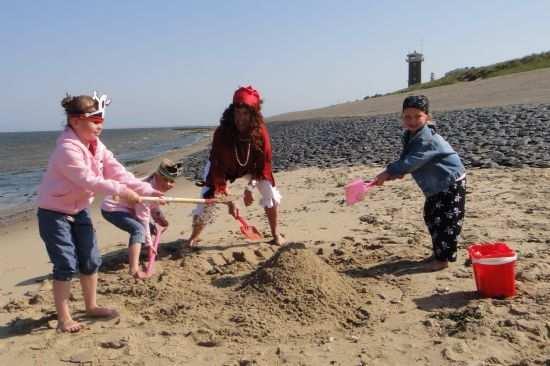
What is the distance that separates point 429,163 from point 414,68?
5248 centimetres

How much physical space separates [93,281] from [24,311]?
63cm

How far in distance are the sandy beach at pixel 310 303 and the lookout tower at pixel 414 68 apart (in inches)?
1973

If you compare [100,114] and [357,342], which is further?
[100,114]

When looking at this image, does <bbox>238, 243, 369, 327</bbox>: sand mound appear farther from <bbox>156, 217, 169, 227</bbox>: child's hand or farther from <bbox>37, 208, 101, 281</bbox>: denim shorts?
<bbox>156, 217, 169, 227</bbox>: child's hand

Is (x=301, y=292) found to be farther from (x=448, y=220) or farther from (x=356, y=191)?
(x=448, y=220)

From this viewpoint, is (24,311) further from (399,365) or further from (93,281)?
(399,365)

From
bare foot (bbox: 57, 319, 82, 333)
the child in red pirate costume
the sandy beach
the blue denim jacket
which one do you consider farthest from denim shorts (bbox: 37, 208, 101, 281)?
the blue denim jacket

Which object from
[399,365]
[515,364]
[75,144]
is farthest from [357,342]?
[75,144]

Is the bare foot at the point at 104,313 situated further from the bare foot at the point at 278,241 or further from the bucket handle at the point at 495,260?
the bucket handle at the point at 495,260

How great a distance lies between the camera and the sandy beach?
2818 millimetres

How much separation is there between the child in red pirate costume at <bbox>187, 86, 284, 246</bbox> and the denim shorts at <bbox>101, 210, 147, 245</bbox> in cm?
71

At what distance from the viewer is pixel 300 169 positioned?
966cm

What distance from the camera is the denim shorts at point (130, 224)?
167 inches

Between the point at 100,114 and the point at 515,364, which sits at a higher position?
the point at 100,114
